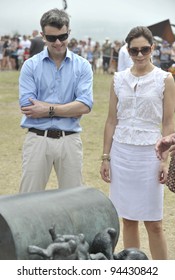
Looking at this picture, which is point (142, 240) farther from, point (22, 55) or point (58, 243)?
point (22, 55)

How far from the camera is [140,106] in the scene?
3.82 metres

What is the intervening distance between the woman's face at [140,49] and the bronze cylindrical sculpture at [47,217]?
128cm

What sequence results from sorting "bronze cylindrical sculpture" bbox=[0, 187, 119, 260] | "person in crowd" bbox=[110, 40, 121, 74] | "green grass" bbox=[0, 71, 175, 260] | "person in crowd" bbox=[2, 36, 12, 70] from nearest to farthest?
"bronze cylindrical sculpture" bbox=[0, 187, 119, 260], "green grass" bbox=[0, 71, 175, 260], "person in crowd" bbox=[110, 40, 121, 74], "person in crowd" bbox=[2, 36, 12, 70]

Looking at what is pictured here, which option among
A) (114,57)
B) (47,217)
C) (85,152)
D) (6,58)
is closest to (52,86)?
(47,217)

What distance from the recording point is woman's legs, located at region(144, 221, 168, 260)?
4.00m

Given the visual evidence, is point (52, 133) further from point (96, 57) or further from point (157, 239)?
point (96, 57)

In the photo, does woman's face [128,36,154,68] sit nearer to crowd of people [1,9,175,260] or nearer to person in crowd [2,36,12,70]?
crowd of people [1,9,175,260]

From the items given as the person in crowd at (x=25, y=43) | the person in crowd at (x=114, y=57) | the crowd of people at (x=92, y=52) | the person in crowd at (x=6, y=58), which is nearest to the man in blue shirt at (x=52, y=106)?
the crowd of people at (x=92, y=52)

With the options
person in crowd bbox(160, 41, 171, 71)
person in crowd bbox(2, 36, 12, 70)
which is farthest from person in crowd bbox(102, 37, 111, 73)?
person in crowd bbox(2, 36, 12, 70)

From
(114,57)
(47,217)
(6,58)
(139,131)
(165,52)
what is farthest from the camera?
(6,58)

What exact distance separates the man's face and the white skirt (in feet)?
2.56

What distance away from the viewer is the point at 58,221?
2494mm

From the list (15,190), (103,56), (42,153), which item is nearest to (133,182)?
(42,153)

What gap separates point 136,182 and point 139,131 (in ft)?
1.18
